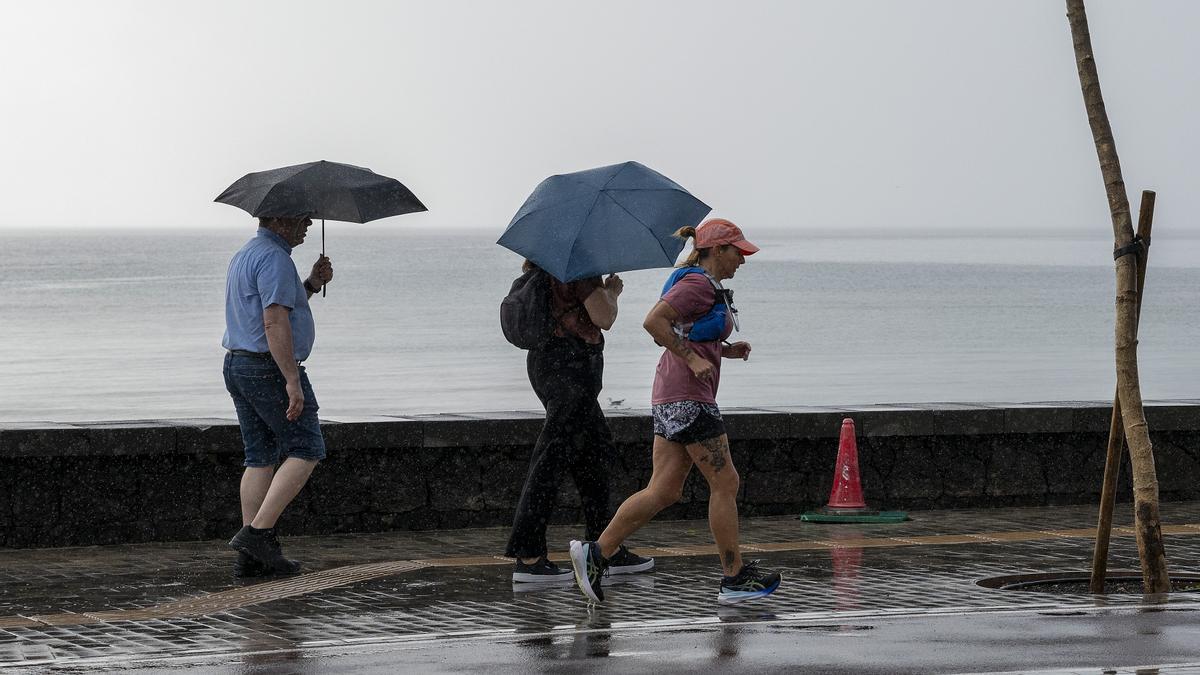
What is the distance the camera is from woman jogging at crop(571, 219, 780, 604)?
846cm

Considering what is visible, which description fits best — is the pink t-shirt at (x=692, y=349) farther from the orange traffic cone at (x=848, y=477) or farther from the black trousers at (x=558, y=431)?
the orange traffic cone at (x=848, y=477)

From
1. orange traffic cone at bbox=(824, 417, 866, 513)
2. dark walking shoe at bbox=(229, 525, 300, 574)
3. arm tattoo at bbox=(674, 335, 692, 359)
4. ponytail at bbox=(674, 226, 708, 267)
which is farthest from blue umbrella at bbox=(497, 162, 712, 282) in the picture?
orange traffic cone at bbox=(824, 417, 866, 513)

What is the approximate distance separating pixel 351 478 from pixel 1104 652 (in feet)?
16.0

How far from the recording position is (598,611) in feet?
27.3

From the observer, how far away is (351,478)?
1095 centimetres

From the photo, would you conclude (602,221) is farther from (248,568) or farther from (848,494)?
(848,494)

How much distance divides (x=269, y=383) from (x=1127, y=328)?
3.85 metres

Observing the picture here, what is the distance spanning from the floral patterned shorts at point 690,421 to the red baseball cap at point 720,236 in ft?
2.21

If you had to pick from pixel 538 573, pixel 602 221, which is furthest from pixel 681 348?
pixel 538 573

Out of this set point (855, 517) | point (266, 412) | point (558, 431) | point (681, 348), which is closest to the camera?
point (681, 348)

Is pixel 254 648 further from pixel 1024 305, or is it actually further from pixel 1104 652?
pixel 1024 305

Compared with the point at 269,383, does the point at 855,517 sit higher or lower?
lower

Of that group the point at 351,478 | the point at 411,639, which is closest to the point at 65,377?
the point at 351,478

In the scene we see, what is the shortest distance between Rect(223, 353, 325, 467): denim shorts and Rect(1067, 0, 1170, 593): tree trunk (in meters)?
3.63
